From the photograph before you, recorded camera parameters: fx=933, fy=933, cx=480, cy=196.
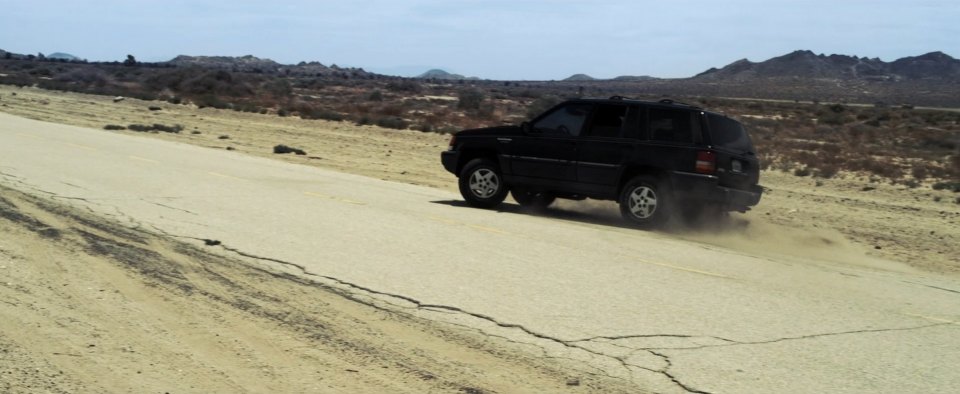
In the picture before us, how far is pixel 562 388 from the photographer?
5.84 m

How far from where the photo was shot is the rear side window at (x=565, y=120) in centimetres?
1424

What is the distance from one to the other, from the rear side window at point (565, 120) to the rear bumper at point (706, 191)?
1767 millimetres

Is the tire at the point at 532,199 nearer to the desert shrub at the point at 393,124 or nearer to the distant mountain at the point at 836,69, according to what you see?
the desert shrub at the point at 393,124

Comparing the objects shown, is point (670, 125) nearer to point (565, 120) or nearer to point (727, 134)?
point (727, 134)

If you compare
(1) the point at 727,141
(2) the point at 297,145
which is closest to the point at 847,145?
(2) the point at 297,145

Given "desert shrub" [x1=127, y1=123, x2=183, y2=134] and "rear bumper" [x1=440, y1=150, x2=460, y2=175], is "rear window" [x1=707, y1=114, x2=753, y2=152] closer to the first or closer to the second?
"rear bumper" [x1=440, y1=150, x2=460, y2=175]

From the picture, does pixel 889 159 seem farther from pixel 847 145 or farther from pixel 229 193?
pixel 229 193

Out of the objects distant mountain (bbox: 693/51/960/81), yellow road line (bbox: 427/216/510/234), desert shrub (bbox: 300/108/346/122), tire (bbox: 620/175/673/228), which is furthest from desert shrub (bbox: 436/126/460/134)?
distant mountain (bbox: 693/51/960/81)

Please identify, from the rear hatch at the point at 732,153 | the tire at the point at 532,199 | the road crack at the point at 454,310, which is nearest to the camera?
the road crack at the point at 454,310

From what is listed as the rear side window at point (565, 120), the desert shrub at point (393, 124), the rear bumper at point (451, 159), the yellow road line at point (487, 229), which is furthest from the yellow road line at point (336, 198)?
the desert shrub at point (393, 124)

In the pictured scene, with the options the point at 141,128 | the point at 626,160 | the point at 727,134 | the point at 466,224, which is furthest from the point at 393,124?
the point at 466,224

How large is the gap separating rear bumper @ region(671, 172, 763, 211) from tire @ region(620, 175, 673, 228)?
231mm

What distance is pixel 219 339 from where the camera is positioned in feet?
21.6

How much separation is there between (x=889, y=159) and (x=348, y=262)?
2692cm
